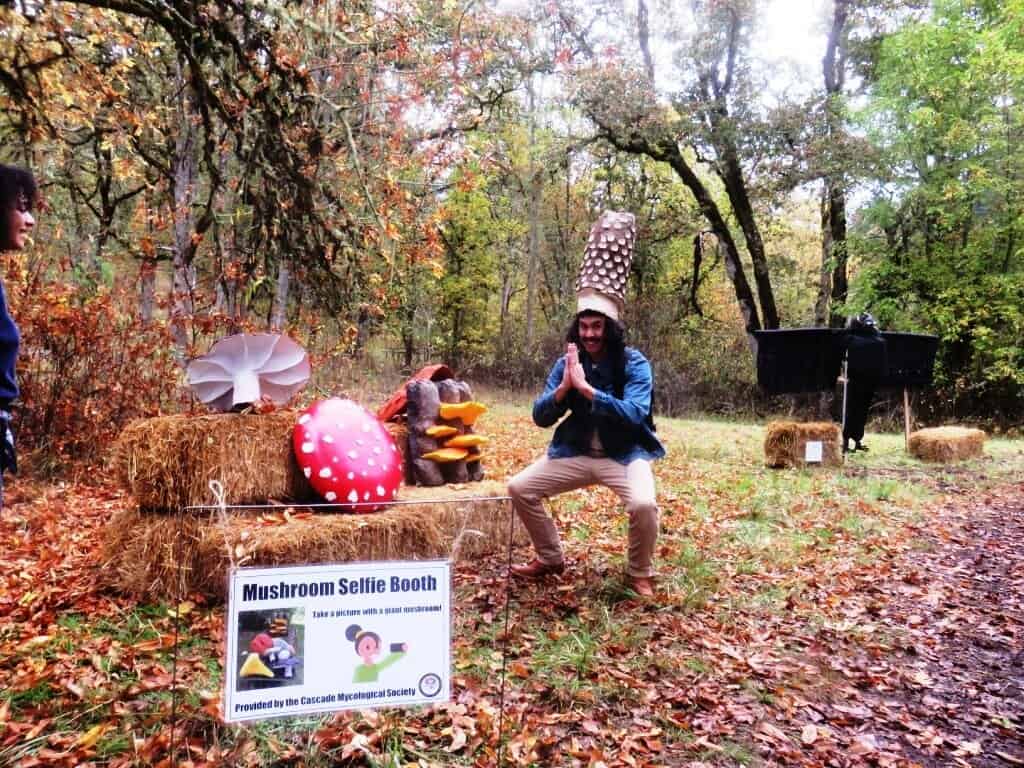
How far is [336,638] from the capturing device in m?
1.86

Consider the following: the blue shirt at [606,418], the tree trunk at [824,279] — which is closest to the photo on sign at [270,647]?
the blue shirt at [606,418]

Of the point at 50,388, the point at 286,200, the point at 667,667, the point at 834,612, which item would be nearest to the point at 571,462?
the point at 667,667

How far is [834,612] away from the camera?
3.97m

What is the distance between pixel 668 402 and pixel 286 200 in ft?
46.5

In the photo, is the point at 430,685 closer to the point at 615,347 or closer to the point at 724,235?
the point at 615,347

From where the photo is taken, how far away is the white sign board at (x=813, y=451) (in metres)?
8.35

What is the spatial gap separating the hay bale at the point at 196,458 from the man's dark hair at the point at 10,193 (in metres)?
1.42

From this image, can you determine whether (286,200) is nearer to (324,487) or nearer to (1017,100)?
(324,487)

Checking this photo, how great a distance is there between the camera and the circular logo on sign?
192 cm

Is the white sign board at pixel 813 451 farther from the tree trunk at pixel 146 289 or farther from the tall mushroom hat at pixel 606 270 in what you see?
the tree trunk at pixel 146 289

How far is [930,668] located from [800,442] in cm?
529

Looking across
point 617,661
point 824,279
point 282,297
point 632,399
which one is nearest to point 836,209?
point 824,279

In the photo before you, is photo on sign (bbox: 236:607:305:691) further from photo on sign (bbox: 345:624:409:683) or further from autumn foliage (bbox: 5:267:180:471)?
autumn foliage (bbox: 5:267:180:471)

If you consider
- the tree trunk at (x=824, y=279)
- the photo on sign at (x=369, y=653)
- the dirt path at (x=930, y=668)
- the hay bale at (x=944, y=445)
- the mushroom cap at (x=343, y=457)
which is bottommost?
the dirt path at (x=930, y=668)
